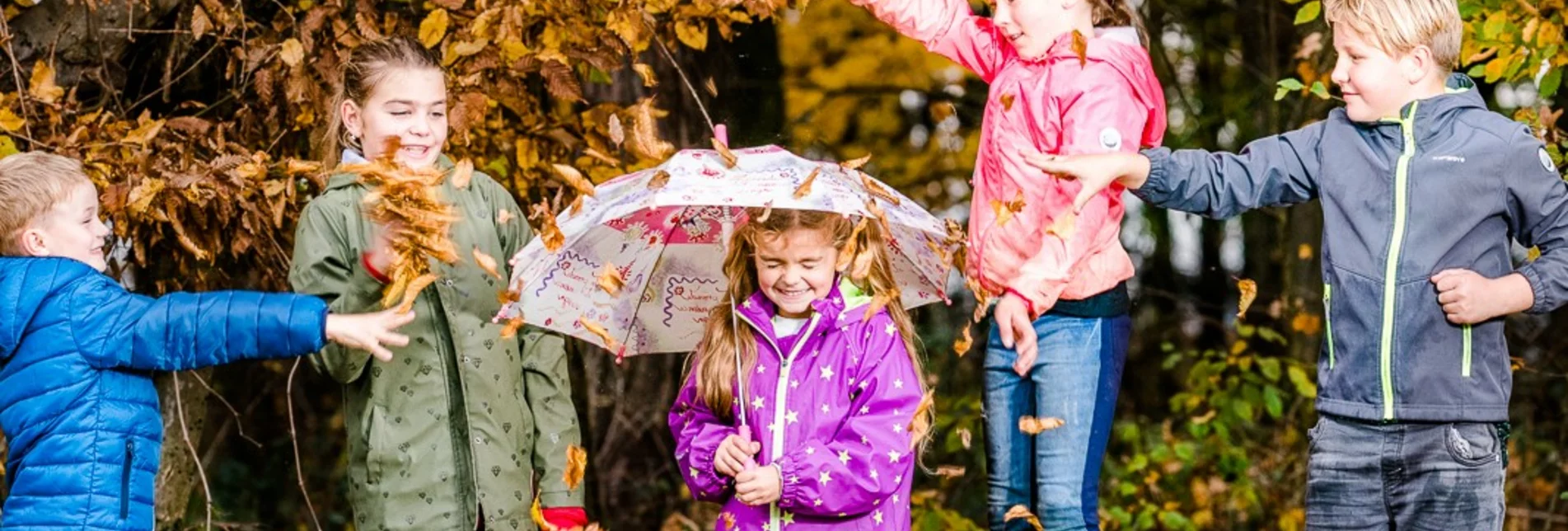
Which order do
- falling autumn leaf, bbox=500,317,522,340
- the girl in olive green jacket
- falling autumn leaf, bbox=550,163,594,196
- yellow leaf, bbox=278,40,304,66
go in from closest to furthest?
falling autumn leaf, bbox=500,317,522,340 → the girl in olive green jacket → falling autumn leaf, bbox=550,163,594,196 → yellow leaf, bbox=278,40,304,66

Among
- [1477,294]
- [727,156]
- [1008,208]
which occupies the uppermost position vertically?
[727,156]

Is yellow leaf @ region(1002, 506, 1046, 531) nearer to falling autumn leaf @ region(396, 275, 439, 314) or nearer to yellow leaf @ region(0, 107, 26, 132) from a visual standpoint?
falling autumn leaf @ region(396, 275, 439, 314)

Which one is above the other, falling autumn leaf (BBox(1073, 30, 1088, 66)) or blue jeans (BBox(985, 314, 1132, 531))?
falling autumn leaf (BBox(1073, 30, 1088, 66))

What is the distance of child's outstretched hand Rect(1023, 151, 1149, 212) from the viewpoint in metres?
3.68

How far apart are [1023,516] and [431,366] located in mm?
1387

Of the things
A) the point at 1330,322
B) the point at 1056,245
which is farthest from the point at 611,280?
the point at 1330,322

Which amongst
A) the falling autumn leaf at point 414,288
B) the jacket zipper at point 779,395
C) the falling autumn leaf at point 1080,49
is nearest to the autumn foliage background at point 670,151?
the jacket zipper at point 779,395

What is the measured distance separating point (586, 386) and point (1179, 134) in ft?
10.6

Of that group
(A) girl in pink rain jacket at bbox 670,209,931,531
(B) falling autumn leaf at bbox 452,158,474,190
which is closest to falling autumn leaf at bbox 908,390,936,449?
(A) girl in pink rain jacket at bbox 670,209,931,531

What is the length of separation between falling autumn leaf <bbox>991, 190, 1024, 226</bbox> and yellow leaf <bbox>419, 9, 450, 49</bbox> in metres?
1.80

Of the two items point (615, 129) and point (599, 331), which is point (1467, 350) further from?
point (615, 129)

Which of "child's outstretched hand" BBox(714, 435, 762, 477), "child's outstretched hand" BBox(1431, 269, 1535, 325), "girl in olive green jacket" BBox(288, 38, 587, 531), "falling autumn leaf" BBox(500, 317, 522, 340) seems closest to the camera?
"child's outstretched hand" BBox(1431, 269, 1535, 325)

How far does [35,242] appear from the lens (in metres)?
3.96

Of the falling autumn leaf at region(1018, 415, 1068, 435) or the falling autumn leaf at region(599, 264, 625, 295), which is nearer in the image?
the falling autumn leaf at region(1018, 415, 1068, 435)
